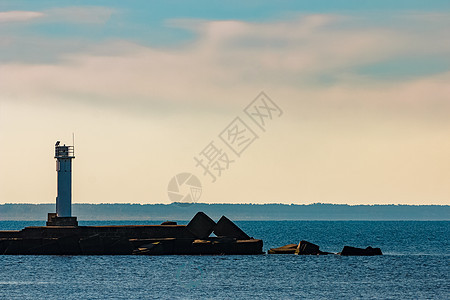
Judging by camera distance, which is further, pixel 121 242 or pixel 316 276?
pixel 121 242

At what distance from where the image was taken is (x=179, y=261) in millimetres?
60719

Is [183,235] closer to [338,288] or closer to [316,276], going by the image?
[316,276]

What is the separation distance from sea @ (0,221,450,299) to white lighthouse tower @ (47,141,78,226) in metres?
2.56

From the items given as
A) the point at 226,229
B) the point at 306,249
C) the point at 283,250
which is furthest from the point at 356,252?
the point at 226,229

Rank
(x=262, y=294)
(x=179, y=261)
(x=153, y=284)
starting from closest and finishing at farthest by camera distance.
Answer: (x=262, y=294), (x=153, y=284), (x=179, y=261)

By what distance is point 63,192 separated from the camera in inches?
2488

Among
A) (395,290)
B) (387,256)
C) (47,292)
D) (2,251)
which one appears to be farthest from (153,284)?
(387,256)

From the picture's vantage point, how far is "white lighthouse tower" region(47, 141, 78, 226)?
62.8m

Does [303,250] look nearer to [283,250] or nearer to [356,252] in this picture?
[283,250]

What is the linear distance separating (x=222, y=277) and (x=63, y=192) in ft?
55.0

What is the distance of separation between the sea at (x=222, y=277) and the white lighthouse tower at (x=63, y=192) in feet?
8.39

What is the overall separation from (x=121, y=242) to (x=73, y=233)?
332 cm

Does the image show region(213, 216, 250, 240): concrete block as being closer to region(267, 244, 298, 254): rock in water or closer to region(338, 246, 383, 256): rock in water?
region(267, 244, 298, 254): rock in water

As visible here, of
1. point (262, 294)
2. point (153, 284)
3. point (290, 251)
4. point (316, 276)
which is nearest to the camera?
point (262, 294)
